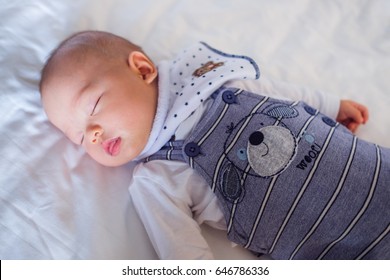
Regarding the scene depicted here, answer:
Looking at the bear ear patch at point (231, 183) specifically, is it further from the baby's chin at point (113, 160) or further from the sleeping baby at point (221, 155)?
the baby's chin at point (113, 160)

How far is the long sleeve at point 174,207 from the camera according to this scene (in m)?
0.78

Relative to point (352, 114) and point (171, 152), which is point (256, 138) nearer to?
point (171, 152)

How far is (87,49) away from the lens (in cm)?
83

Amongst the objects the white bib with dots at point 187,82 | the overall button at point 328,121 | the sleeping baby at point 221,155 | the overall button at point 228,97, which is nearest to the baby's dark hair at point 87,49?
the sleeping baby at point 221,155

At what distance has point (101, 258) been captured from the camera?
2.48 ft

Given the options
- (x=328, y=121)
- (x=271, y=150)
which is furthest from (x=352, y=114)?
(x=271, y=150)

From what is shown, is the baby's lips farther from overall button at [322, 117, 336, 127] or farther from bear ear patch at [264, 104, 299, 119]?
overall button at [322, 117, 336, 127]

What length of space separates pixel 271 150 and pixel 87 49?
416 mm

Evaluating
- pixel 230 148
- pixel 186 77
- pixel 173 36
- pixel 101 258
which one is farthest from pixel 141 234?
pixel 173 36

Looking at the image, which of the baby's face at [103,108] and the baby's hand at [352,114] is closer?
the baby's face at [103,108]

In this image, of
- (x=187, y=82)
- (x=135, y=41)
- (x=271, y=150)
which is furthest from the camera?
(x=135, y=41)

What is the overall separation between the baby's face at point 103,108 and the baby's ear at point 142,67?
1 cm
